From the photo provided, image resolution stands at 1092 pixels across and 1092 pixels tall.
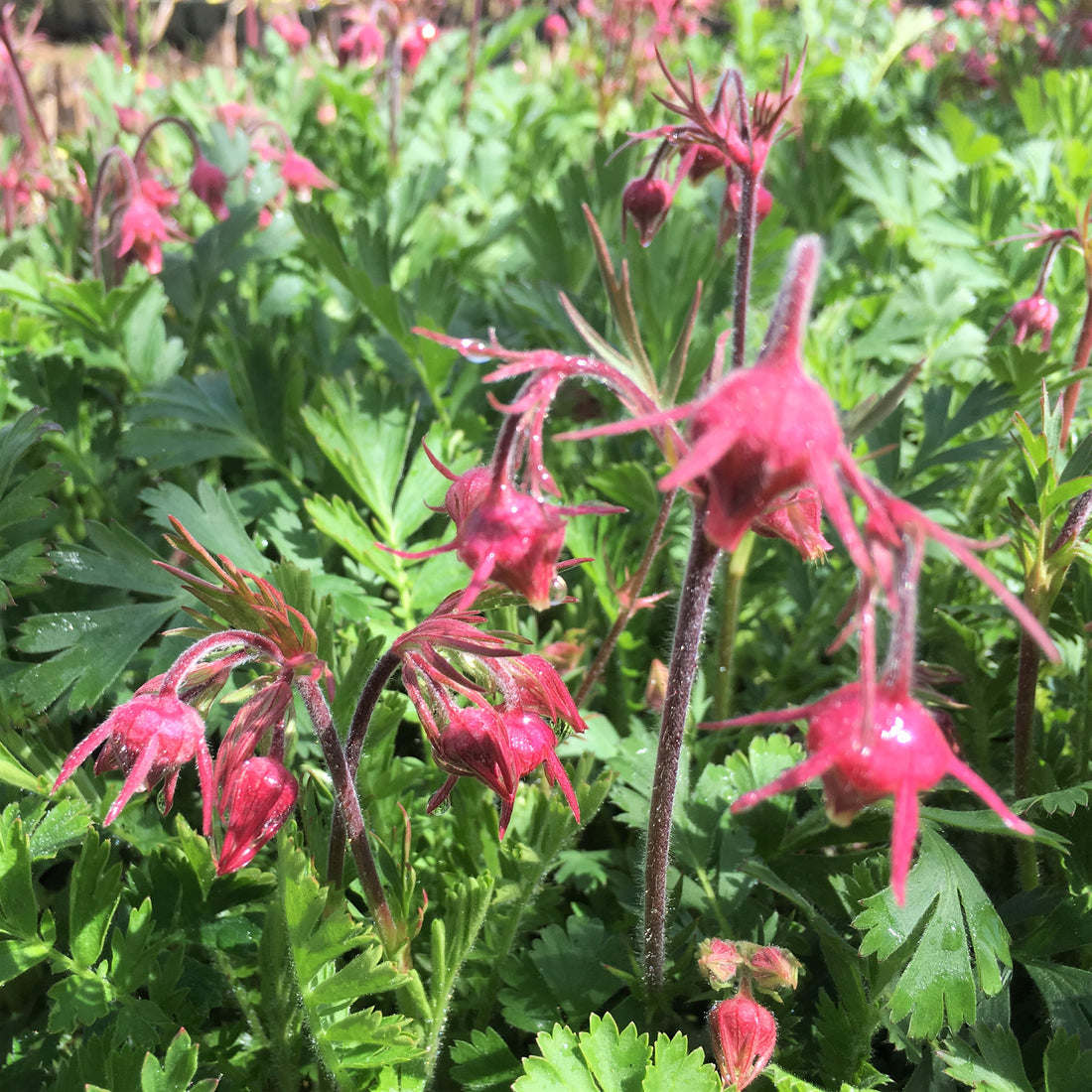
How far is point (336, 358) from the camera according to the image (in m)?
2.55

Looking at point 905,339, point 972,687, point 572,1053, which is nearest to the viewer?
point 572,1053

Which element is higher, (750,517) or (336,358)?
(750,517)

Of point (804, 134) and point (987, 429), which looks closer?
point (987, 429)

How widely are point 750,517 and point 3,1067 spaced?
142cm

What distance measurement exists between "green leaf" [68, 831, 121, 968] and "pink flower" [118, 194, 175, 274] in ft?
4.90

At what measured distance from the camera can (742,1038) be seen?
1.22 metres

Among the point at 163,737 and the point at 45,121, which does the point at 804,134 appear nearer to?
the point at 163,737

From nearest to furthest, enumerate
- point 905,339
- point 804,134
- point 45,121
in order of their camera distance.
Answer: point 905,339 → point 804,134 → point 45,121

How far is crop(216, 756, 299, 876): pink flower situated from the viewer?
1058mm

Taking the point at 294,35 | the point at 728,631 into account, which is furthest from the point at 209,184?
the point at 294,35

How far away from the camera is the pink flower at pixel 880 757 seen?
788 mm

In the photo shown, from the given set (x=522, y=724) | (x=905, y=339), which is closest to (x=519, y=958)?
(x=522, y=724)

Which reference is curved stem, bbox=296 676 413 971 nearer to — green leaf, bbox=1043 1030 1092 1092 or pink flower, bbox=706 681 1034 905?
pink flower, bbox=706 681 1034 905

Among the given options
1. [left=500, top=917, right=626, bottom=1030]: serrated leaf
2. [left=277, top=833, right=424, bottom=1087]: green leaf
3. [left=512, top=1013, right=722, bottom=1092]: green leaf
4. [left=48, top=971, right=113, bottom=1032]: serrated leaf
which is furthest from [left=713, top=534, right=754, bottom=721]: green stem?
[left=48, top=971, right=113, bottom=1032]: serrated leaf
